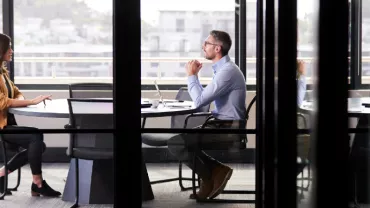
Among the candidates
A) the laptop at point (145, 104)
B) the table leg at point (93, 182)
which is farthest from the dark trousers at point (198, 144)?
the table leg at point (93, 182)

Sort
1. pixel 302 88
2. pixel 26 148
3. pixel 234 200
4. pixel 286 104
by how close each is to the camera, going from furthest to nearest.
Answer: pixel 234 200 → pixel 26 148 → pixel 286 104 → pixel 302 88

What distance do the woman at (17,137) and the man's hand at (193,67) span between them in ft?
2.22

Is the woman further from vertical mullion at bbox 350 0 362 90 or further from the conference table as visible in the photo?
vertical mullion at bbox 350 0 362 90

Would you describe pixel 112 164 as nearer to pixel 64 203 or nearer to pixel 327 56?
pixel 64 203

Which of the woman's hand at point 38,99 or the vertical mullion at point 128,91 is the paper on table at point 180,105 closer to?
the vertical mullion at point 128,91

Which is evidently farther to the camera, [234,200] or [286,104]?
[234,200]

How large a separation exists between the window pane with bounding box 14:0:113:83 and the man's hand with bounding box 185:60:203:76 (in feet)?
1.32

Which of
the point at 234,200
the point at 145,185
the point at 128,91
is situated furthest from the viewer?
the point at 234,200

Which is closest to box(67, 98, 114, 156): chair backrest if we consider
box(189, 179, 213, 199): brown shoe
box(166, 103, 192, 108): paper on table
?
box(166, 103, 192, 108): paper on table

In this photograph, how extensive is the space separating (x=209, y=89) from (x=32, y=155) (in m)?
0.93

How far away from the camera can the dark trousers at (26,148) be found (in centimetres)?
322

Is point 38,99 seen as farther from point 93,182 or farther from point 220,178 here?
point 220,178

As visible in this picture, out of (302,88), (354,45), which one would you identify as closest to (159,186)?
(302,88)

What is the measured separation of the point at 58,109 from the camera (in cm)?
325
